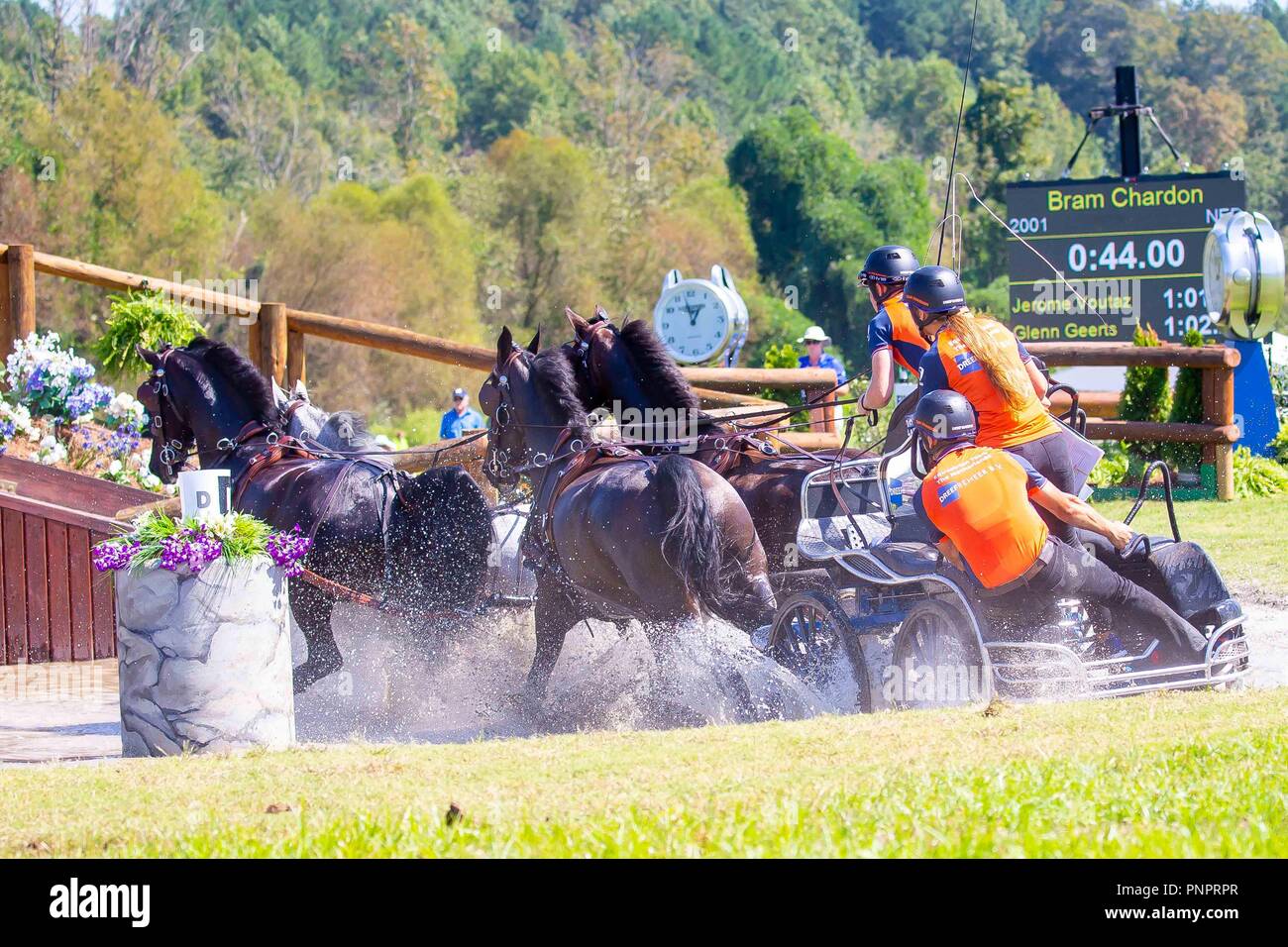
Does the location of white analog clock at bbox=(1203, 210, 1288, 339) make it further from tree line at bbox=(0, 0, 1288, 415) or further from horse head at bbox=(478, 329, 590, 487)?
horse head at bbox=(478, 329, 590, 487)

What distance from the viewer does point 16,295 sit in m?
12.9

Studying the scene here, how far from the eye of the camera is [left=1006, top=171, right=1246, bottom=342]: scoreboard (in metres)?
20.4

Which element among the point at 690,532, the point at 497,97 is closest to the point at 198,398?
the point at 690,532

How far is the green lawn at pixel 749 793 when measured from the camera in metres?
4.31

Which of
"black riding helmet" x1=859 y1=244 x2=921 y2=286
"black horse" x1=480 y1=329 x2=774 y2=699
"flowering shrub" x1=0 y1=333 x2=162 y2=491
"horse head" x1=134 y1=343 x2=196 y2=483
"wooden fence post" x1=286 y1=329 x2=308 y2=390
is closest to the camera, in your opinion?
"black horse" x1=480 y1=329 x2=774 y2=699

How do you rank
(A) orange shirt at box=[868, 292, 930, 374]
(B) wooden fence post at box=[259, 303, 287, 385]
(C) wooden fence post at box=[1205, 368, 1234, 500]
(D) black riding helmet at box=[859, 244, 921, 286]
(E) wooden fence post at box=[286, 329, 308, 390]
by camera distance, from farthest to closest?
(C) wooden fence post at box=[1205, 368, 1234, 500]
(E) wooden fence post at box=[286, 329, 308, 390]
(B) wooden fence post at box=[259, 303, 287, 385]
(D) black riding helmet at box=[859, 244, 921, 286]
(A) orange shirt at box=[868, 292, 930, 374]

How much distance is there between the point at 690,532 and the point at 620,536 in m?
0.38

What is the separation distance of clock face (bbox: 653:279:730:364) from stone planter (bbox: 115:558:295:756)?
23.6 feet

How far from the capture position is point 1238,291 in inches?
648

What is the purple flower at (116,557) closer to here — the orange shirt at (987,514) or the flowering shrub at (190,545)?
the flowering shrub at (190,545)

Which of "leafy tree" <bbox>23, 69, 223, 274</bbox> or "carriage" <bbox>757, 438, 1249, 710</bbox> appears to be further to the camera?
"leafy tree" <bbox>23, 69, 223, 274</bbox>

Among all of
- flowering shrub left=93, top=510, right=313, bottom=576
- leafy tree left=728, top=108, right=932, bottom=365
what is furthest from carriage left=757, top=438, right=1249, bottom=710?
leafy tree left=728, top=108, right=932, bottom=365

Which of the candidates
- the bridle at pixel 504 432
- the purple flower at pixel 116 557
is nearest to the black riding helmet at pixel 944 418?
the bridle at pixel 504 432

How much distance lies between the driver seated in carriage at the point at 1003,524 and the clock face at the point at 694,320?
6.92m
